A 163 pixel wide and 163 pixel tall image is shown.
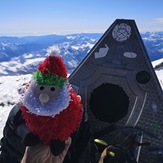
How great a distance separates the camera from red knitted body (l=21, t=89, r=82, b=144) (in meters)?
2.35

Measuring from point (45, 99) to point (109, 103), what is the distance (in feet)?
6.02

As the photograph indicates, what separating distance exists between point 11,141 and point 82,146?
1015 mm

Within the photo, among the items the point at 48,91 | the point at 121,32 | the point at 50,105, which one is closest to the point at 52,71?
the point at 48,91

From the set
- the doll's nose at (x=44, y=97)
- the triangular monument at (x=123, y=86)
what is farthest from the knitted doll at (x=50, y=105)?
the triangular monument at (x=123, y=86)

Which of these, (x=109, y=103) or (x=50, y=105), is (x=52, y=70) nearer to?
(x=50, y=105)

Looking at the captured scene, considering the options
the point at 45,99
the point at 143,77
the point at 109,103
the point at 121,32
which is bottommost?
the point at 109,103

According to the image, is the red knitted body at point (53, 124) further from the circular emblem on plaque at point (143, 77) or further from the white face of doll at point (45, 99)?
the circular emblem on plaque at point (143, 77)

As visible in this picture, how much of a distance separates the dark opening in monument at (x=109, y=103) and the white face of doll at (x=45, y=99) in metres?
1.55

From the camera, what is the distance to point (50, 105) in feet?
7.51

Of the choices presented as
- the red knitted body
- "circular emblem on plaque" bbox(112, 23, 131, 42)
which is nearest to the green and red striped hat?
the red knitted body

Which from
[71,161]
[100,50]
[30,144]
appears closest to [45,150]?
[30,144]

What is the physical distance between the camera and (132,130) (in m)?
3.73

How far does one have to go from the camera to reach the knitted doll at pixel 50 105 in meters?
2.30

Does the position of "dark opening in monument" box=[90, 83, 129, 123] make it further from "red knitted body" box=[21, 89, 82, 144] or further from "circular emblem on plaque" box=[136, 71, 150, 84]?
"red knitted body" box=[21, 89, 82, 144]
